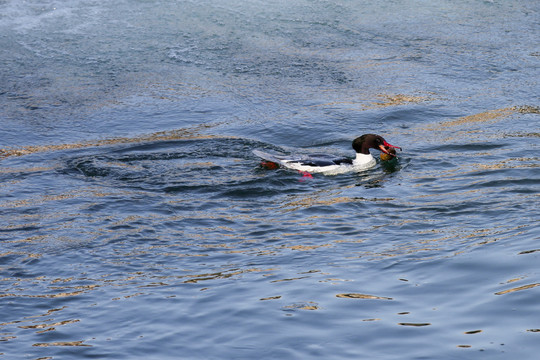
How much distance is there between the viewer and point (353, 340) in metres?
4.89

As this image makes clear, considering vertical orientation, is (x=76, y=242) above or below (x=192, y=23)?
below

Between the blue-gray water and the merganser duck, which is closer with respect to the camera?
the blue-gray water

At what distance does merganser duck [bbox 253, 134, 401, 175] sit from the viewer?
33.9 feet

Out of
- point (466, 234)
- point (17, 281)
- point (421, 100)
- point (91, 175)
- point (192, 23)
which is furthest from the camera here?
point (192, 23)

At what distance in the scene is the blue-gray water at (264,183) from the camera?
17.5 feet

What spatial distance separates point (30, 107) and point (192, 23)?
480 cm

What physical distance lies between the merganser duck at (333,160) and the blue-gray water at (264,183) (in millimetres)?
151

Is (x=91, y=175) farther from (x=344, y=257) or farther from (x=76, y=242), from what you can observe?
(x=344, y=257)

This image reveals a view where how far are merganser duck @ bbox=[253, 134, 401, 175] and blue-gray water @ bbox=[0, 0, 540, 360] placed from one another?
15 cm

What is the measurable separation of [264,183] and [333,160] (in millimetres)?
1092

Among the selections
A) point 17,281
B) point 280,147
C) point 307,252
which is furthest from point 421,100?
point 17,281

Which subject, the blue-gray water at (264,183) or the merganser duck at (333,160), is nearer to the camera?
the blue-gray water at (264,183)

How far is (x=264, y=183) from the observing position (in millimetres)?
9992

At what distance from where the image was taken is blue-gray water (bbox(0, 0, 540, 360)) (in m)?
5.35
